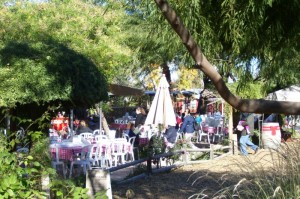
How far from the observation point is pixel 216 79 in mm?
2896

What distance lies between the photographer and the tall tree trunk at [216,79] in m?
2.77

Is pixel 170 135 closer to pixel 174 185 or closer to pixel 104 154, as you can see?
pixel 104 154

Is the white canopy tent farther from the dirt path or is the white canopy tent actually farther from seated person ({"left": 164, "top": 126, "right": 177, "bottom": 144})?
the dirt path

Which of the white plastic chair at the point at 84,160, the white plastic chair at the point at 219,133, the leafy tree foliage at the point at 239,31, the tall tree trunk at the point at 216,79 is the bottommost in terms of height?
the white plastic chair at the point at 84,160

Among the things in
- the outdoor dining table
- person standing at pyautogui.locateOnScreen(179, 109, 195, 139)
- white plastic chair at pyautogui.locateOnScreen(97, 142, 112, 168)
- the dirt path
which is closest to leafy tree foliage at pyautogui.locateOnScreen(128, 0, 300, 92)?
the dirt path

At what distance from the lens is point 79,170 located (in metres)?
12.4

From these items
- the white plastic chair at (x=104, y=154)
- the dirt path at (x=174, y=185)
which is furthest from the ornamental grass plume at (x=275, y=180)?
the white plastic chair at (x=104, y=154)

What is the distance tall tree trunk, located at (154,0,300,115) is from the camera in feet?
9.07

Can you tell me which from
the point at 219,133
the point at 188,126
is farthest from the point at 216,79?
the point at 219,133

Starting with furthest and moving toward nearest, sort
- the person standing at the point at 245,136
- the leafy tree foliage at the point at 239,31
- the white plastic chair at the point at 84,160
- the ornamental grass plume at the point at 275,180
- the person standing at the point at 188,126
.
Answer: the person standing at the point at 188,126, the person standing at the point at 245,136, the white plastic chair at the point at 84,160, the ornamental grass plume at the point at 275,180, the leafy tree foliage at the point at 239,31

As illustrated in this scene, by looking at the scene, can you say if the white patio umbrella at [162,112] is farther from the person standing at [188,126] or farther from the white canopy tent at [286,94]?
the white canopy tent at [286,94]

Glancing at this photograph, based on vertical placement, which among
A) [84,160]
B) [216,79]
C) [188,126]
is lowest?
[84,160]

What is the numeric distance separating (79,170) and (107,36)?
581cm

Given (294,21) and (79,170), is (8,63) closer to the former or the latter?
(294,21)
